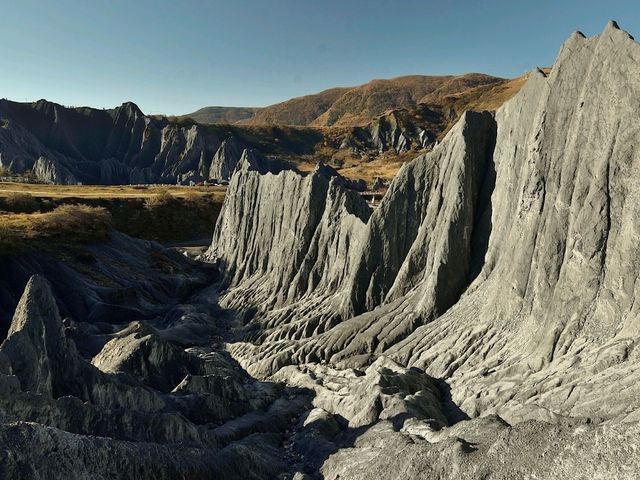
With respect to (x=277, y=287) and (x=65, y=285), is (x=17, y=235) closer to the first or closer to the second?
(x=65, y=285)

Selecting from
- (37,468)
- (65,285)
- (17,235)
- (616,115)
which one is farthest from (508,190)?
(17,235)

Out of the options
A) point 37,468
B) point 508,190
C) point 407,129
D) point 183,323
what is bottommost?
point 183,323

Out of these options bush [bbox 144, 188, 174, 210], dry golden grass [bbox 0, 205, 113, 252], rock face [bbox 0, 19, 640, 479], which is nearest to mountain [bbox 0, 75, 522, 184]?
bush [bbox 144, 188, 174, 210]

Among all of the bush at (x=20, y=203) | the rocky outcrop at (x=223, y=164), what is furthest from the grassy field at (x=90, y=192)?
the rocky outcrop at (x=223, y=164)

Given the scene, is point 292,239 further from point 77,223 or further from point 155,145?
point 155,145

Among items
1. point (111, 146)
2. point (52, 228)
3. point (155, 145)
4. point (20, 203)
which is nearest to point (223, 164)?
point (155, 145)

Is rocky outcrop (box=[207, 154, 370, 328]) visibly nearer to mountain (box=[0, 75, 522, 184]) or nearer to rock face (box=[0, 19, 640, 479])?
rock face (box=[0, 19, 640, 479])

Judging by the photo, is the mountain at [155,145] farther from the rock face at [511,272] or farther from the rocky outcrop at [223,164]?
the rock face at [511,272]

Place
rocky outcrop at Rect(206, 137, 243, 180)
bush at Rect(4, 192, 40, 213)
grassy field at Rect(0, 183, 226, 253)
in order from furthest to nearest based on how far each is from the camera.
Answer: rocky outcrop at Rect(206, 137, 243, 180)
bush at Rect(4, 192, 40, 213)
grassy field at Rect(0, 183, 226, 253)
